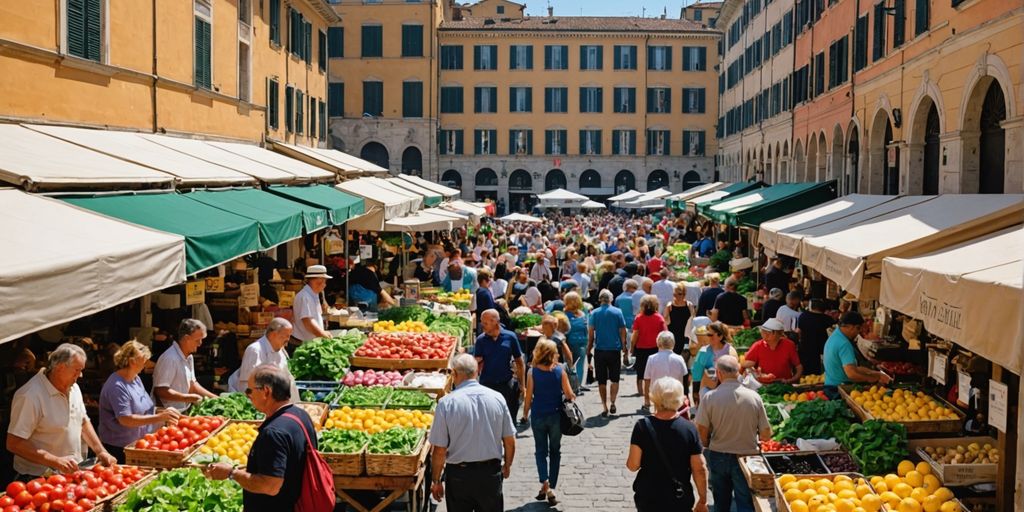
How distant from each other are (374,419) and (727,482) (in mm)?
3050

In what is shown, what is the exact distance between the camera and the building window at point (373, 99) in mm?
57000

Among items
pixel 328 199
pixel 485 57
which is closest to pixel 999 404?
pixel 328 199

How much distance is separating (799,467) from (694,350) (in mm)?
4812

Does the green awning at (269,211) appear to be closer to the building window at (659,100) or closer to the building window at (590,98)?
the building window at (590,98)

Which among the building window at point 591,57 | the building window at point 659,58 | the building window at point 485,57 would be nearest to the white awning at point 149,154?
the building window at point 485,57

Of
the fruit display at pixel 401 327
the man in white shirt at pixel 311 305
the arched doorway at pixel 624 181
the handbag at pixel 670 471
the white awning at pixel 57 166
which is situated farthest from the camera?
the arched doorway at pixel 624 181

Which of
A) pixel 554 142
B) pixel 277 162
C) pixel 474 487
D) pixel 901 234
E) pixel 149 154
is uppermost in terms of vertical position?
pixel 554 142

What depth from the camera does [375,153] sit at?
191ft

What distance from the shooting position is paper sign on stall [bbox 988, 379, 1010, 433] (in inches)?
246

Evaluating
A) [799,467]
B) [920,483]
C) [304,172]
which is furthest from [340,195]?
[920,483]

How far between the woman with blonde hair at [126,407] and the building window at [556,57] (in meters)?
54.3

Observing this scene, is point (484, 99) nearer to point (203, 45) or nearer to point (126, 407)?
point (203, 45)

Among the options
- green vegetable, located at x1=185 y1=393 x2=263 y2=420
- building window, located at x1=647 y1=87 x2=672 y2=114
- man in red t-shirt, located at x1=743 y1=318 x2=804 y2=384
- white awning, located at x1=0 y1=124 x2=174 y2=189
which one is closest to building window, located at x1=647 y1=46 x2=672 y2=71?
building window, located at x1=647 y1=87 x2=672 y2=114

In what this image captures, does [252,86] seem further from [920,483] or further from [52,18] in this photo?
[920,483]
